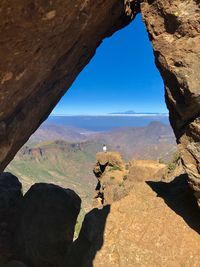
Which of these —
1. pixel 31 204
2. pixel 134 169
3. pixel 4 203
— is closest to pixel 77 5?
pixel 31 204

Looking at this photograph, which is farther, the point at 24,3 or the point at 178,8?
the point at 178,8

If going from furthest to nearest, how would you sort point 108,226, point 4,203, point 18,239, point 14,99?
point 4,203 < point 18,239 < point 108,226 < point 14,99

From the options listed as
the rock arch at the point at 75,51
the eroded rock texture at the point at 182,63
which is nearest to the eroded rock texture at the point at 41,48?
the rock arch at the point at 75,51

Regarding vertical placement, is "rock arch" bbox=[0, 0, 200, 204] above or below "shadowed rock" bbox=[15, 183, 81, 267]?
above

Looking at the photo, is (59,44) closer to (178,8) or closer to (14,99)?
(14,99)

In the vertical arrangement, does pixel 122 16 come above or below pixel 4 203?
above

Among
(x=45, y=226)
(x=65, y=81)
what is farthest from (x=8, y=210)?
(x=65, y=81)

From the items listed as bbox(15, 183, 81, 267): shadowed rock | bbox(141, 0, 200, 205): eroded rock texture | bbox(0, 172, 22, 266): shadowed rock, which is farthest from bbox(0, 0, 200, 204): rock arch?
bbox(0, 172, 22, 266): shadowed rock

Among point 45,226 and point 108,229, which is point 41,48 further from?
point 45,226

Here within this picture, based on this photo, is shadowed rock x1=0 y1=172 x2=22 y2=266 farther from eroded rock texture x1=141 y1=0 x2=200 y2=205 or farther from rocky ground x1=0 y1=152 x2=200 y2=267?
eroded rock texture x1=141 y1=0 x2=200 y2=205
